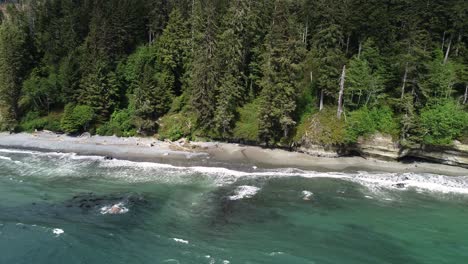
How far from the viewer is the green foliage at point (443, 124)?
43312mm

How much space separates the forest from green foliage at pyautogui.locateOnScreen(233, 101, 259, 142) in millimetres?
160

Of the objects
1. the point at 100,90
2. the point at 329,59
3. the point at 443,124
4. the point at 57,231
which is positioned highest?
the point at 329,59

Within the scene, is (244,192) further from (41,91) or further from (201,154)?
(41,91)

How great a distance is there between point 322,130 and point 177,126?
860 inches

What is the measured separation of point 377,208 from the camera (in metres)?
33.7

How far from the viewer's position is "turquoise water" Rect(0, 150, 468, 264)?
25750 millimetres

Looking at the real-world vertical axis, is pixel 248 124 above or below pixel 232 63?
below

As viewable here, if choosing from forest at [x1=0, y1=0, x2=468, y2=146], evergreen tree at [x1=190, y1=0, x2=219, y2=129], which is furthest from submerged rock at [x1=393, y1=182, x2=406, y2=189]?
evergreen tree at [x1=190, y1=0, x2=219, y2=129]

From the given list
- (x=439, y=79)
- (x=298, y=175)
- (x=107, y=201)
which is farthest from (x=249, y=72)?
(x=107, y=201)

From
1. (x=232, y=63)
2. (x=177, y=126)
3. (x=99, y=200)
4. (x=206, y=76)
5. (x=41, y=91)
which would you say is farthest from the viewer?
(x=41, y=91)

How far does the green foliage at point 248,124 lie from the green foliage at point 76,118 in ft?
79.5

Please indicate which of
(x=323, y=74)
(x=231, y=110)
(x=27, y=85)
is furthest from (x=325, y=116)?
(x=27, y=85)

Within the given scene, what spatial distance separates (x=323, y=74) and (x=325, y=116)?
5789 mm

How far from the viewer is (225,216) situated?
104 ft
